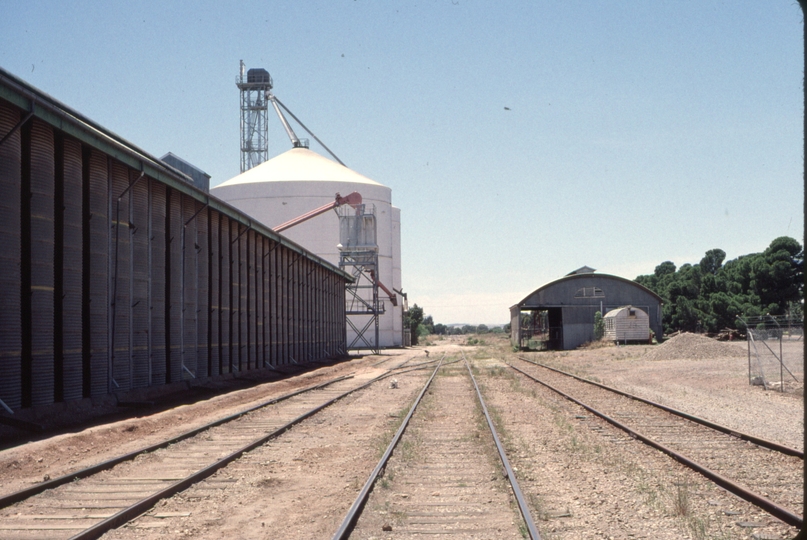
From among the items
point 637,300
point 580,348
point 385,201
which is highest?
point 385,201

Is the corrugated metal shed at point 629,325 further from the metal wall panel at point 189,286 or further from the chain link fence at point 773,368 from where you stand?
the metal wall panel at point 189,286

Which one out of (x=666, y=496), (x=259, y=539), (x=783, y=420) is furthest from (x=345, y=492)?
(x=783, y=420)

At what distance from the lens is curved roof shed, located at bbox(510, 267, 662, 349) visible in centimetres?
5975

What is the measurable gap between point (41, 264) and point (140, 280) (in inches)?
178

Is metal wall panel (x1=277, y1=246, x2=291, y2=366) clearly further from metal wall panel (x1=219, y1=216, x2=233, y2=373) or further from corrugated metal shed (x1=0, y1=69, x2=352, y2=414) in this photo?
metal wall panel (x1=219, y1=216, x2=233, y2=373)

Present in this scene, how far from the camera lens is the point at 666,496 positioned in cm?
823

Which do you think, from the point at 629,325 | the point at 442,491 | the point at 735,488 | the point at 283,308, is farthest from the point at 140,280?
the point at 629,325

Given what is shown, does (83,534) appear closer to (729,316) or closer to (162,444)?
(162,444)

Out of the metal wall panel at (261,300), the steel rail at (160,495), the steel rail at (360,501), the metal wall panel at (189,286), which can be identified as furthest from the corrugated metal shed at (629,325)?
the steel rail at (360,501)

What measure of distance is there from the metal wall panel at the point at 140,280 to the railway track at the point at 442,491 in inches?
343

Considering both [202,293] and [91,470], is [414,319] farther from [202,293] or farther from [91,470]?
[91,470]

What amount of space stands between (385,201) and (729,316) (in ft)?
126

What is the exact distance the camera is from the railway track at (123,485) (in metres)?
7.10

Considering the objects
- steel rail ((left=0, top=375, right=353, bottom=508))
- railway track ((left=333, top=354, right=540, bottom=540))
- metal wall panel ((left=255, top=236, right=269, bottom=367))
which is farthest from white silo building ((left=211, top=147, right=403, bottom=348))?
railway track ((left=333, top=354, right=540, bottom=540))
